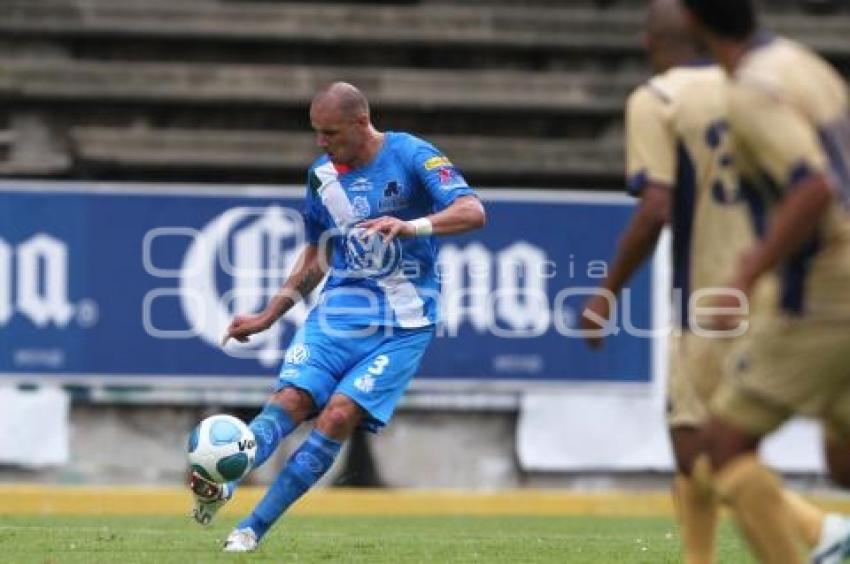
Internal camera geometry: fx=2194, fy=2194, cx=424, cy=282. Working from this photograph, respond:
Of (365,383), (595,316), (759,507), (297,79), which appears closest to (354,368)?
(365,383)

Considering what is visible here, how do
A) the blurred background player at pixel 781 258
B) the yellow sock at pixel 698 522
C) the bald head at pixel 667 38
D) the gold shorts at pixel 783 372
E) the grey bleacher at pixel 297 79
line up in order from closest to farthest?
the blurred background player at pixel 781 258 < the gold shorts at pixel 783 372 < the yellow sock at pixel 698 522 < the bald head at pixel 667 38 < the grey bleacher at pixel 297 79

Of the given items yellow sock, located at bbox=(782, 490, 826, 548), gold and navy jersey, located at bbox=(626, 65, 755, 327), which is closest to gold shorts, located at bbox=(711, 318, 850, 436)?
gold and navy jersey, located at bbox=(626, 65, 755, 327)

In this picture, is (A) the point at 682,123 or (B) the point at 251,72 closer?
(A) the point at 682,123

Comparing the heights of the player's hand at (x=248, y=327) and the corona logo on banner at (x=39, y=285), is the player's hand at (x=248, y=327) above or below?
above

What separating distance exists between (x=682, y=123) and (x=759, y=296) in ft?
3.26

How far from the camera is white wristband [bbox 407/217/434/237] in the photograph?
377 inches

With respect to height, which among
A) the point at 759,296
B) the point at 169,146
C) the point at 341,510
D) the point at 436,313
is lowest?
the point at 341,510

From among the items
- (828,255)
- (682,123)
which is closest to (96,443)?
(682,123)

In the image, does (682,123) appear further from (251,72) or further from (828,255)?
(251,72)

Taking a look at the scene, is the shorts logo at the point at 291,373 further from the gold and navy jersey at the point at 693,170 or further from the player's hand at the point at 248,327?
the gold and navy jersey at the point at 693,170

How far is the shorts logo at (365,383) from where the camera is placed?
984 cm

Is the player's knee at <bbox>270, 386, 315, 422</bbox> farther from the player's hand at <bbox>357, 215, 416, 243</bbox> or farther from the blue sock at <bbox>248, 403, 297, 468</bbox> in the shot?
the player's hand at <bbox>357, 215, 416, 243</bbox>

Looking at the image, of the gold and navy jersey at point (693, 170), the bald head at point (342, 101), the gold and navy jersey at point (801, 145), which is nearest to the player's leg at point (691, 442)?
the gold and navy jersey at point (693, 170)

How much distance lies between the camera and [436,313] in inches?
406
